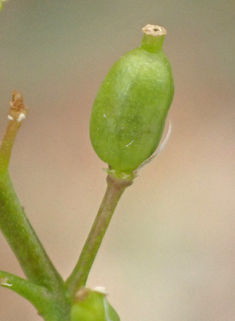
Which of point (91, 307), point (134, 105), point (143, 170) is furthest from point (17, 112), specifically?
point (143, 170)

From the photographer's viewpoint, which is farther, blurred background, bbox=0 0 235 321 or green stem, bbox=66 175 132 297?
blurred background, bbox=0 0 235 321

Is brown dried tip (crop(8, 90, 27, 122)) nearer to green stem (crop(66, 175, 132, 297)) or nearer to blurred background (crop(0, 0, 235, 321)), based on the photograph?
green stem (crop(66, 175, 132, 297))

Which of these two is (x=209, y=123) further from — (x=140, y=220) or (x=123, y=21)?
(x=123, y=21)

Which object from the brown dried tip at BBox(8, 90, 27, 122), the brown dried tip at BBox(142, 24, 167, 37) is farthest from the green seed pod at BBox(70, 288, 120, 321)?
the brown dried tip at BBox(142, 24, 167, 37)

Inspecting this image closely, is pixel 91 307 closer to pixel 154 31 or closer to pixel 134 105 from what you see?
pixel 134 105

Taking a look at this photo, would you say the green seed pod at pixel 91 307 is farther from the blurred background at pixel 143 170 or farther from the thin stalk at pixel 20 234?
the blurred background at pixel 143 170

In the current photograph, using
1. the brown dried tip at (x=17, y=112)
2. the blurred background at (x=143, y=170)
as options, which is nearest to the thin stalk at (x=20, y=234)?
the brown dried tip at (x=17, y=112)

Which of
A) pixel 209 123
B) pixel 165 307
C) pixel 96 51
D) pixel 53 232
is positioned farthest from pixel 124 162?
pixel 96 51
